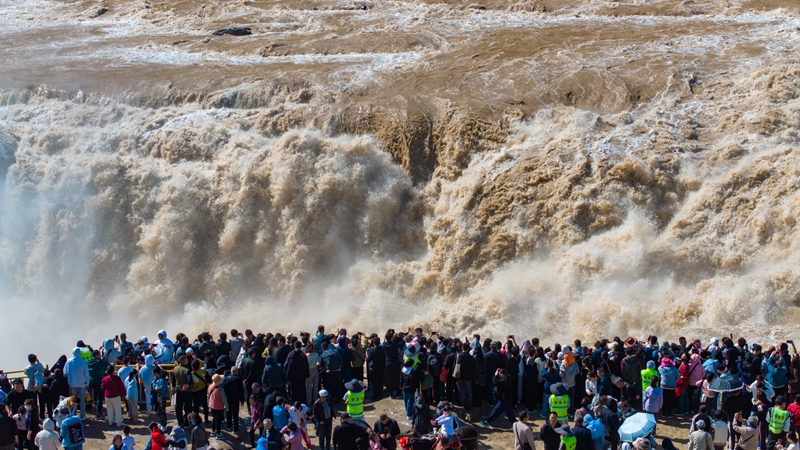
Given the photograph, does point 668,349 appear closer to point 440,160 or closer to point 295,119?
point 440,160

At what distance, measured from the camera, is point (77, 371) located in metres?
10.5

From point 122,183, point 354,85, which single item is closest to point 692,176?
point 354,85

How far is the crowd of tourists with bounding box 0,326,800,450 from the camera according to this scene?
875cm

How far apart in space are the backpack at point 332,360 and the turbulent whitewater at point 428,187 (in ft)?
14.9

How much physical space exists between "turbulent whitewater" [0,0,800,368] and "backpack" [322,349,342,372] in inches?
179

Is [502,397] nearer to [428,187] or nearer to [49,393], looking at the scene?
[49,393]

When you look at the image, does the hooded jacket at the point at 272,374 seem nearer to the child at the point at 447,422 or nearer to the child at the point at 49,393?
the child at the point at 447,422

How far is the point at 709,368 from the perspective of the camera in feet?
33.9

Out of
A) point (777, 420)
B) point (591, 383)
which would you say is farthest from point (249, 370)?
point (777, 420)

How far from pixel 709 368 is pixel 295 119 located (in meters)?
11.6

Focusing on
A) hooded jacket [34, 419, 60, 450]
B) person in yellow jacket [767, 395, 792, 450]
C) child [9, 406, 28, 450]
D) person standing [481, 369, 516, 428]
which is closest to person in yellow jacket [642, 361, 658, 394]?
person in yellow jacket [767, 395, 792, 450]

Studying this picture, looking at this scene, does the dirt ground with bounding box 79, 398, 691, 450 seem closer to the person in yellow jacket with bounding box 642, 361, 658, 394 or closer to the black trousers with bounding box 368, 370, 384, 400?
the black trousers with bounding box 368, 370, 384, 400

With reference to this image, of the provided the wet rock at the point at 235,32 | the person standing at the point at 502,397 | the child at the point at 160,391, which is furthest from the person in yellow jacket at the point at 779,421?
the wet rock at the point at 235,32

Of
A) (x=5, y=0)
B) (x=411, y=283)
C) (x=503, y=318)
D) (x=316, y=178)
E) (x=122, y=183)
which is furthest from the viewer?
(x=5, y=0)
